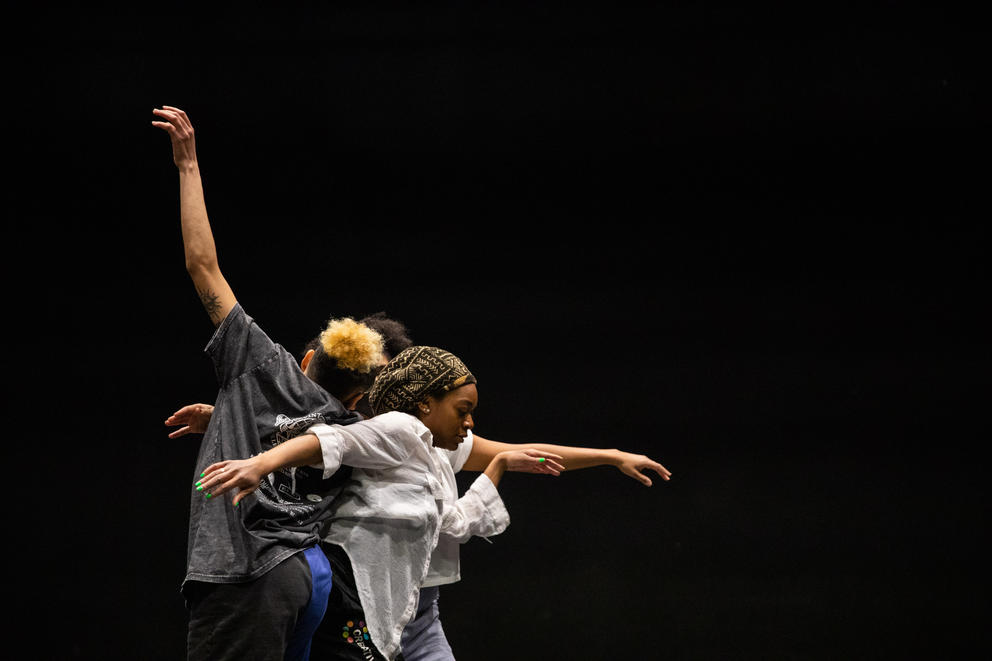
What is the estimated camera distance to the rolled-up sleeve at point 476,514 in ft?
6.40

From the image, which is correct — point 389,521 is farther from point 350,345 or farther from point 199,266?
point 199,266

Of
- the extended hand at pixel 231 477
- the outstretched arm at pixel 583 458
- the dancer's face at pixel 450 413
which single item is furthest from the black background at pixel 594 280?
the extended hand at pixel 231 477

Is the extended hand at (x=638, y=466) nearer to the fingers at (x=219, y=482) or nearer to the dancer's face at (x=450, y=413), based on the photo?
the dancer's face at (x=450, y=413)

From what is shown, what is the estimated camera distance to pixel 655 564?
3.25 m

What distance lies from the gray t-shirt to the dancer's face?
19 cm

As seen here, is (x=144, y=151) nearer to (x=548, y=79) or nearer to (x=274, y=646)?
(x=548, y=79)

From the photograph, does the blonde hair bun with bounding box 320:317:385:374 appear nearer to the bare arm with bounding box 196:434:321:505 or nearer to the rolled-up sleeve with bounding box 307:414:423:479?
the rolled-up sleeve with bounding box 307:414:423:479

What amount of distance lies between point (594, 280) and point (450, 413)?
148cm

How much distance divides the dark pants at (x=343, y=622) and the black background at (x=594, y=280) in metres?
1.49

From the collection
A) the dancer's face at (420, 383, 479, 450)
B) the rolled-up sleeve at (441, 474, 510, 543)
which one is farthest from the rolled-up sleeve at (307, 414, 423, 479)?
the rolled-up sleeve at (441, 474, 510, 543)

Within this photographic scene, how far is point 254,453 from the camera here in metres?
1.64

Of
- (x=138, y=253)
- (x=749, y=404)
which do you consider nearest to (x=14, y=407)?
(x=138, y=253)

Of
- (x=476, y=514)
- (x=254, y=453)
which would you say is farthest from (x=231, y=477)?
(x=476, y=514)

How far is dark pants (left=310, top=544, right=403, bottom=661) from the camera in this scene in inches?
68.5
